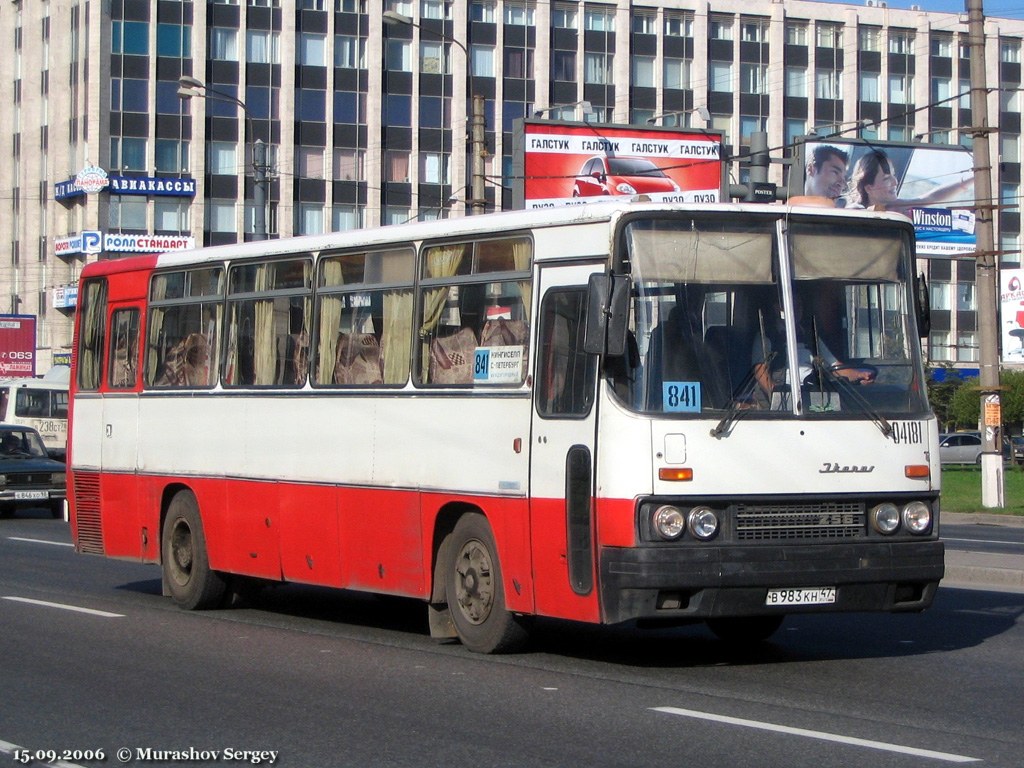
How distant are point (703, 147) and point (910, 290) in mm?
26916

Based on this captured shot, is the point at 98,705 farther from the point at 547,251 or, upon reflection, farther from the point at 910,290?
the point at 910,290

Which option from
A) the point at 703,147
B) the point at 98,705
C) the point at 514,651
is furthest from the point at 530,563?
the point at 703,147

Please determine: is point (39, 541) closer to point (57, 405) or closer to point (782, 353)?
point (782, 353)

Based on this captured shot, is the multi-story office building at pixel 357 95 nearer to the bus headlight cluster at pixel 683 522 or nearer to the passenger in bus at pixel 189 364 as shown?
the passenger in bus at pixel 189 364

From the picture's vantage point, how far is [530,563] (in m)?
11.0

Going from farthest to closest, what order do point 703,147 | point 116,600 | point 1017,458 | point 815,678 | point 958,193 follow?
point 1017,458, point 958,193, point 703,147, point 116,600, point 815,678

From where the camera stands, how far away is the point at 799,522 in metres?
10.6

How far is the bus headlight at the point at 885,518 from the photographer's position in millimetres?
10734

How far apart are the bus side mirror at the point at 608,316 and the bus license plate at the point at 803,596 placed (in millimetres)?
1780

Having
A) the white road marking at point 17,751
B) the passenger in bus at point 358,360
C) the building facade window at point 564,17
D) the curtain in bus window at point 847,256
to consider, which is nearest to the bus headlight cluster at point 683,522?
the curtain in bus window at point 847,256

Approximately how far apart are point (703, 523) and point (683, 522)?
0.41 ft

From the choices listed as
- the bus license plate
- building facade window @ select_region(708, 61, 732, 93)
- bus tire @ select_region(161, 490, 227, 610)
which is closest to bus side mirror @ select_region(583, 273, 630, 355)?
the bus license plate

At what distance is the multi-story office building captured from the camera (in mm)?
73812

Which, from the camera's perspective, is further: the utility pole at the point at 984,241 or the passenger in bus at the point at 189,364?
the utility pole at the point at 984,241
